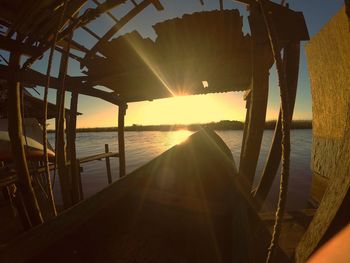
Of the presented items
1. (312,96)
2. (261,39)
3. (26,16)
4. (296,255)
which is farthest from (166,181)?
(312,96)

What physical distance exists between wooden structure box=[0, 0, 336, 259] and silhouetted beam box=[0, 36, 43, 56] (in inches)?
0.4

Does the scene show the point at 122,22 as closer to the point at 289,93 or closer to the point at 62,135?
the point at 62,135

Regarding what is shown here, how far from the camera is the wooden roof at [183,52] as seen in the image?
10.8ft

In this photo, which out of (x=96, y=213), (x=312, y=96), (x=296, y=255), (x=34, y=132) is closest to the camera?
(x=296, y=255)

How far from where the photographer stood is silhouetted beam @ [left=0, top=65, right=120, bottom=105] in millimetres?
2928

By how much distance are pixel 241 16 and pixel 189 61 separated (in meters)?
1.02

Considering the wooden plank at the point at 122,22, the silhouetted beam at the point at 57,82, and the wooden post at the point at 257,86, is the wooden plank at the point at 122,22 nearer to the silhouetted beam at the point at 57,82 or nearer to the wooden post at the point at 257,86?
the silhouetted beam at the point at 57,82

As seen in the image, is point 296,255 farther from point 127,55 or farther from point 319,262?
point 127,55

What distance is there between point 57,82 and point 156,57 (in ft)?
5.41

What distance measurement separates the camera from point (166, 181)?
8.93ft

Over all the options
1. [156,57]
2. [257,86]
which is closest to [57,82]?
[156,57]

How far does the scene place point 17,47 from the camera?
2.79 meters

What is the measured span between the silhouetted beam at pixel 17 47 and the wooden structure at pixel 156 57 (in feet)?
0.03

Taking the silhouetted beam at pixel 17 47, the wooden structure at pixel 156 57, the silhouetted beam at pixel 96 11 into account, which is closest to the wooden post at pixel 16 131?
the wooden structure at pixel 156 57
